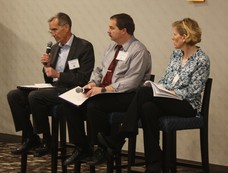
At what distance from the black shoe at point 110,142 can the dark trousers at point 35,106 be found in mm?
565

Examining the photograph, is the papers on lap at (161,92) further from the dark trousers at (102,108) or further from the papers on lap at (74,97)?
the papers on lap at (74,97)

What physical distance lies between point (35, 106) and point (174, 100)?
1258mm

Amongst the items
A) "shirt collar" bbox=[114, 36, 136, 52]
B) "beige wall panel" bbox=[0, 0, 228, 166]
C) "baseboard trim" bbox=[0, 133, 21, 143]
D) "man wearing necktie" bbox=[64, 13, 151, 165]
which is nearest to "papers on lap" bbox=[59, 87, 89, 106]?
"man wearing necktie" bbox=[64, 13, 151, 165]

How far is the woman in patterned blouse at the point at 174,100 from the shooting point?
153 inches

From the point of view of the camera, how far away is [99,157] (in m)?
4.15

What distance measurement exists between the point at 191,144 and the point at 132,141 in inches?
33.8

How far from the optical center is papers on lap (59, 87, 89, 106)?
4211 mm

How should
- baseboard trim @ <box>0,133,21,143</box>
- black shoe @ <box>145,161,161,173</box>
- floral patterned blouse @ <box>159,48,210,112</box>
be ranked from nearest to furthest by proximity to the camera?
black shoe @ <box>145,161,161,173</box>, floral patterned blouse @ <box>159,48,210,112</box>, baseboard trim @ <box>0,133,21,143</box>

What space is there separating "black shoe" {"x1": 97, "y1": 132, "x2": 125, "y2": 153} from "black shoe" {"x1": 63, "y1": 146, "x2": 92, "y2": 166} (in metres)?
0.32

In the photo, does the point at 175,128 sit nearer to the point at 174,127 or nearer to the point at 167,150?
the point at 174,127

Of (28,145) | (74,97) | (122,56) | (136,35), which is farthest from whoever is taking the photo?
(136,35)

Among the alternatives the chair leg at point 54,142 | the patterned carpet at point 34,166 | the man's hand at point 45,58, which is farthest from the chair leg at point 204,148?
the man's hand at point 45,58

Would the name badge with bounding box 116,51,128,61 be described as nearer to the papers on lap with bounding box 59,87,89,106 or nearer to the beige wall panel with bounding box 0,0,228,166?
the papers on lap with bounding box 59,87,89,106

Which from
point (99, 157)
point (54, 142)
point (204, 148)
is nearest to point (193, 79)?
point (204, 148)
